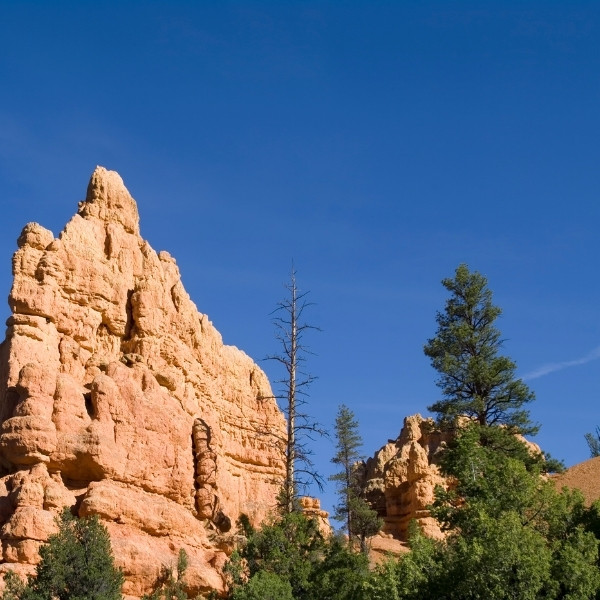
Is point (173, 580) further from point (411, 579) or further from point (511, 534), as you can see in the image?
point (511, 534)

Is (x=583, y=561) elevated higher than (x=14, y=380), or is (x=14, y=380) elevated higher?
(x=14, y=380)

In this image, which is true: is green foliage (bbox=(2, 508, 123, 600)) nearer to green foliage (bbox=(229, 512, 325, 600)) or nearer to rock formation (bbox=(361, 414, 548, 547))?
green foliage (bbox=(229, 512, 325, 600))

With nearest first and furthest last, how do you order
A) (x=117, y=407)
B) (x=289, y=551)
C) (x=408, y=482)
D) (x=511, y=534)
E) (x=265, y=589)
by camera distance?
(x=511, y=534) < (x=265, y=589) < (x=289, y=551) < (x=117, y=407) < (x=408, y=482)

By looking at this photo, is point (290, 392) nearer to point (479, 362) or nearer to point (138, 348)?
point (479, 362)

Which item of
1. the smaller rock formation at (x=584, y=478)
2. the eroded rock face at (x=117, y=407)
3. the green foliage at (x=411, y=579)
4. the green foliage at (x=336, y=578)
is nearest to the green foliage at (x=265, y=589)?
the green foliage at (x=336, y=578)

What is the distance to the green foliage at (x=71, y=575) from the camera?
1177 inches

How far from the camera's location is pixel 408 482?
213 ft

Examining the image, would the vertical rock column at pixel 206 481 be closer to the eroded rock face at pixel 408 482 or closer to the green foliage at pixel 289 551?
the eroded rock face at pixel 408 482

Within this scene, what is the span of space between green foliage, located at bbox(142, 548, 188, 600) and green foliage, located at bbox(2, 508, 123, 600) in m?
5.98

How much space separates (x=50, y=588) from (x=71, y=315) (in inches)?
767

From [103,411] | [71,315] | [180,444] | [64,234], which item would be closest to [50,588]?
[103,411]

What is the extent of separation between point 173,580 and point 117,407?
29.3 ft

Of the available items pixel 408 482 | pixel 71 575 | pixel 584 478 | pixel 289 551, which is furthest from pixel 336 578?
pixel 408 482

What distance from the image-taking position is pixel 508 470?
24.7m
